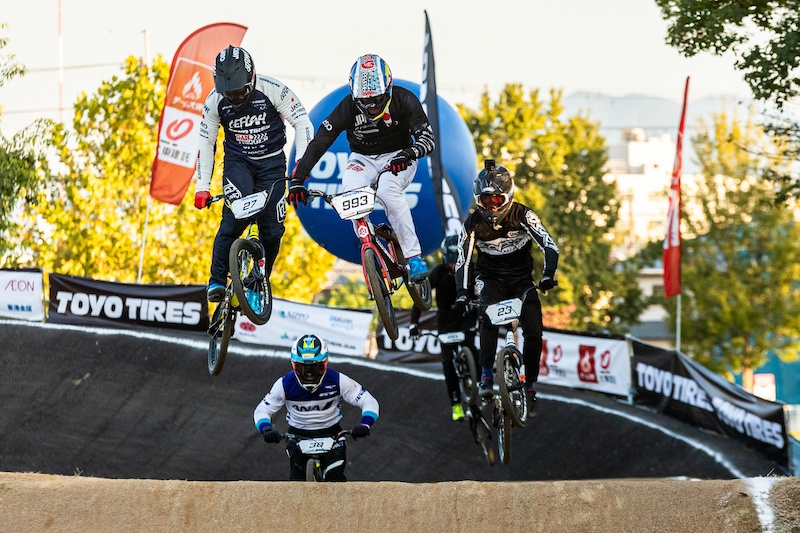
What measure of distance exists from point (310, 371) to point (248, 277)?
2223 mm

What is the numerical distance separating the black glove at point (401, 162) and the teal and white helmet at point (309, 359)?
2.78 metres

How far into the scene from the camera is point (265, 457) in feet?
56.1

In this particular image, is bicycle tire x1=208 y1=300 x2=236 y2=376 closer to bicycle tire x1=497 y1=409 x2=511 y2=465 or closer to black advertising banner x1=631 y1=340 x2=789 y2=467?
bicycle tire x1=497 y1=409 x2=511 y2=465

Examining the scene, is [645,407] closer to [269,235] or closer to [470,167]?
[470,167]

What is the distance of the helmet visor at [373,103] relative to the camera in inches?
434

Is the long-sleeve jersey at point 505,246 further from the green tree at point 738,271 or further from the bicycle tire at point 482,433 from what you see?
the green tree at point 738,271

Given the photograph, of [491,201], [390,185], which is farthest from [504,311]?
[390,185]

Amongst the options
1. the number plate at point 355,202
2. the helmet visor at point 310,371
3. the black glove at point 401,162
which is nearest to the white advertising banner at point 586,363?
the helmet visor at point 310,371

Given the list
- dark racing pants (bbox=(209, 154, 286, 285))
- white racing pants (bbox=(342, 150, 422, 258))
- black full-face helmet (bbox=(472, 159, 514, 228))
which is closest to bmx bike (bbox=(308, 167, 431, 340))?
white racing pants (bbox=(342, 150, 422, 258))

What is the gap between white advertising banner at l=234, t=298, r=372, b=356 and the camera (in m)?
19.1

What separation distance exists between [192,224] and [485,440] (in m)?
23.5

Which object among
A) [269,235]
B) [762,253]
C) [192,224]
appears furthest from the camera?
[762,253]

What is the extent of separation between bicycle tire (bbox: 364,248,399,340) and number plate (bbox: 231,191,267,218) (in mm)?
1239

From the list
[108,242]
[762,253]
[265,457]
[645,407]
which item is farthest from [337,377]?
[762,253]
